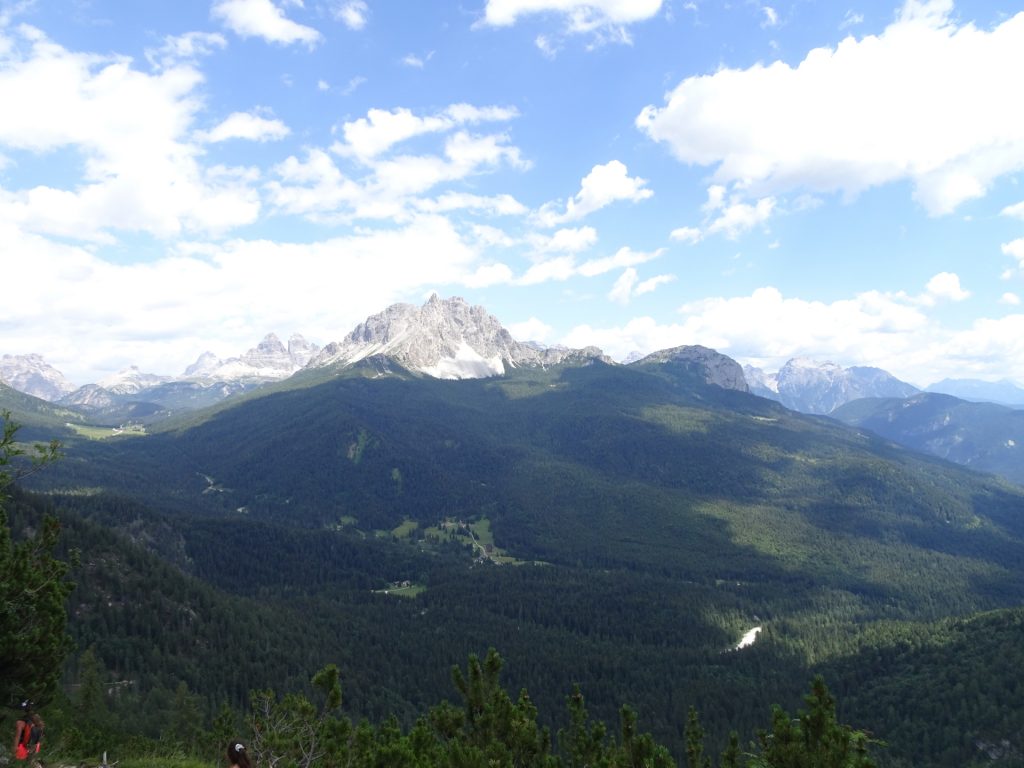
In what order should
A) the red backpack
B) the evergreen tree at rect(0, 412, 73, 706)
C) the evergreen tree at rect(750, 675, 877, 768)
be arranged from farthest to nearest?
the red backpack, the evergreen tree at rect(750, 675, 877, 768), the evergreen tree at rect(0, 412, 73, 706)

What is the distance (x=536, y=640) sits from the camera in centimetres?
16838

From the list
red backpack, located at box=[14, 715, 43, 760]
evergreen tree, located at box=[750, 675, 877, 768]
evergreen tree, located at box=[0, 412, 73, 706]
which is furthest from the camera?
red backpack, located at box=[14, 715, 43, 760]

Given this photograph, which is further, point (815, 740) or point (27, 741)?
point (27, 741)

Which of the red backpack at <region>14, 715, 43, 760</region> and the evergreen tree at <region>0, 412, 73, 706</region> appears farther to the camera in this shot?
the red backpack at <region>14, 715, 43, 760</region>

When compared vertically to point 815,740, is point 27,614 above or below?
above

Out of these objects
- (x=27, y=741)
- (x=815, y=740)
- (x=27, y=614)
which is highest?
(x=27, y=614)

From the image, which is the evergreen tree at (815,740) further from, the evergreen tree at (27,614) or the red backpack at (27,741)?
the red backpack at (27,741)

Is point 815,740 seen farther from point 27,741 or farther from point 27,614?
point 27,614

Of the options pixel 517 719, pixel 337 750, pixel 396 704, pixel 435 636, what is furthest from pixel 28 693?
pixel 435 636

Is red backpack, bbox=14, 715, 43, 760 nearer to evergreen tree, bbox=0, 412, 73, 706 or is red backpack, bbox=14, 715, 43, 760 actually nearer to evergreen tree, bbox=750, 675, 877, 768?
evergreen tree, bbox=0, 412, 73, 706

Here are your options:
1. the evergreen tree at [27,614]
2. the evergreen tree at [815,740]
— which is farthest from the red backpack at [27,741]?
the evergreen tree at [815,740]

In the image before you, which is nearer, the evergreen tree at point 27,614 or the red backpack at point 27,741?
the evergreen tree at point 27,614

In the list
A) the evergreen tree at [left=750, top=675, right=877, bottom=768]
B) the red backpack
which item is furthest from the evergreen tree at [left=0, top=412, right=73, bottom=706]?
the evergreen tree at [left=750, top=675, right=877, bottom=768]

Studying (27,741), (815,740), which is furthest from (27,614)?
(815,740)
